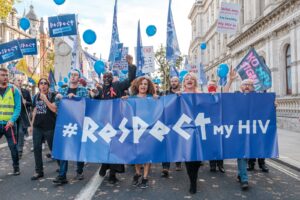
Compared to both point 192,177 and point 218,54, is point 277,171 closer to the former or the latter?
point 192,177

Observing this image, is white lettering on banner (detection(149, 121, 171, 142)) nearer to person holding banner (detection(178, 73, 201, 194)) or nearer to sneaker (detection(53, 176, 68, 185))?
person holding banner (detection(178, 73, 201, 194))

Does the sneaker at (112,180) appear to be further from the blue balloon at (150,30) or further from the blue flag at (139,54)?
the blue balloon at (150,30)

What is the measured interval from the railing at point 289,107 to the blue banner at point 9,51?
1255cm

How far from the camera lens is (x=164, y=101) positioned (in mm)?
5539

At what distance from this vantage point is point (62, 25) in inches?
465

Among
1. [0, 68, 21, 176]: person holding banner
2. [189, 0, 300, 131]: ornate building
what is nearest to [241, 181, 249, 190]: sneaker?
[0, 68, 21, 176]: person holding banner

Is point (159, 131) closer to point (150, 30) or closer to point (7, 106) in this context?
point (7, 106)

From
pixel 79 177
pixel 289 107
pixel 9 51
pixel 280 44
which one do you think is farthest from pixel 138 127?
pixel 280 44

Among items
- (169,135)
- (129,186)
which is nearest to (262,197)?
(169,135)

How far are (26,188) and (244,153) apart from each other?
11.9 ft

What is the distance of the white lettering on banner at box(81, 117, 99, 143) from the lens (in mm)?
5547

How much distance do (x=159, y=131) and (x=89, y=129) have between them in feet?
3.93

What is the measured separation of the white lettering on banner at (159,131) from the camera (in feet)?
17.9

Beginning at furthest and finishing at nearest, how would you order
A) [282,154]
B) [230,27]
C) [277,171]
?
1. [230,27]
2. [282,154]
3. [277,171]
